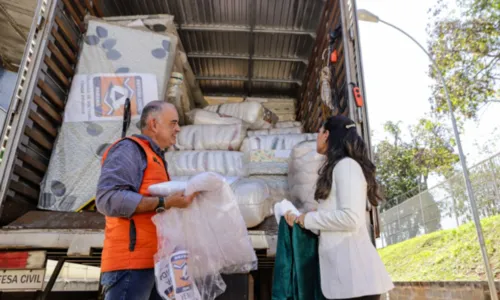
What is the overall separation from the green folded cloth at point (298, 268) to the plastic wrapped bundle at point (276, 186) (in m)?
0.83

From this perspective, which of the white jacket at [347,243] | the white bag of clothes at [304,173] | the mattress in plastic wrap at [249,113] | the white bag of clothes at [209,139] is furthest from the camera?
the mattress in plastic wrap at [249,113]

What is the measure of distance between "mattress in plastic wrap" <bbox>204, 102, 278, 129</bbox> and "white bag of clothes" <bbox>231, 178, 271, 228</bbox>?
1.69 m

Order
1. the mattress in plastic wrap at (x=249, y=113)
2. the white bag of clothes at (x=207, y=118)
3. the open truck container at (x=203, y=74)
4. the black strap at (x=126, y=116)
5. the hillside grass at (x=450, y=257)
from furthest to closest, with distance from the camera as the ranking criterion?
the hillside grass at (x=450, y=257), the mattress in plastic wrap at (x=249, y=113), the white bag of clothes at (x=207, y=118), the black strap at (x=126, y=116), the open truck container at (x=203, y=74)

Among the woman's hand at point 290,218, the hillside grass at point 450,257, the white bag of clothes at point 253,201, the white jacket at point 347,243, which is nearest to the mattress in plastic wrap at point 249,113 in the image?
the white bag of clothes at point 253,201

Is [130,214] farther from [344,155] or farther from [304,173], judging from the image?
[304,173]

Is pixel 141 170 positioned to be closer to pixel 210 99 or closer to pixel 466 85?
pixel 210 99

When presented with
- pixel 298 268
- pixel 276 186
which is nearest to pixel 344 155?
pixel 298 268

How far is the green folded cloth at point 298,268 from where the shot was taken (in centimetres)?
162

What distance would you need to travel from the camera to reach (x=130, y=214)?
1.25 metres

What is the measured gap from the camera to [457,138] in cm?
761

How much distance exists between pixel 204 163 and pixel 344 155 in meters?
1.79

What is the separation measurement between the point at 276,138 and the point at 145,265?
215 cm

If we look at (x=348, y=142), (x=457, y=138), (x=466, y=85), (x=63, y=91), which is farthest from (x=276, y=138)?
(x=466, y=85)

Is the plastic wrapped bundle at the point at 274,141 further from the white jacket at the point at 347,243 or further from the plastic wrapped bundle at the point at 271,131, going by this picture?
the white jacket at the point at 347,243
